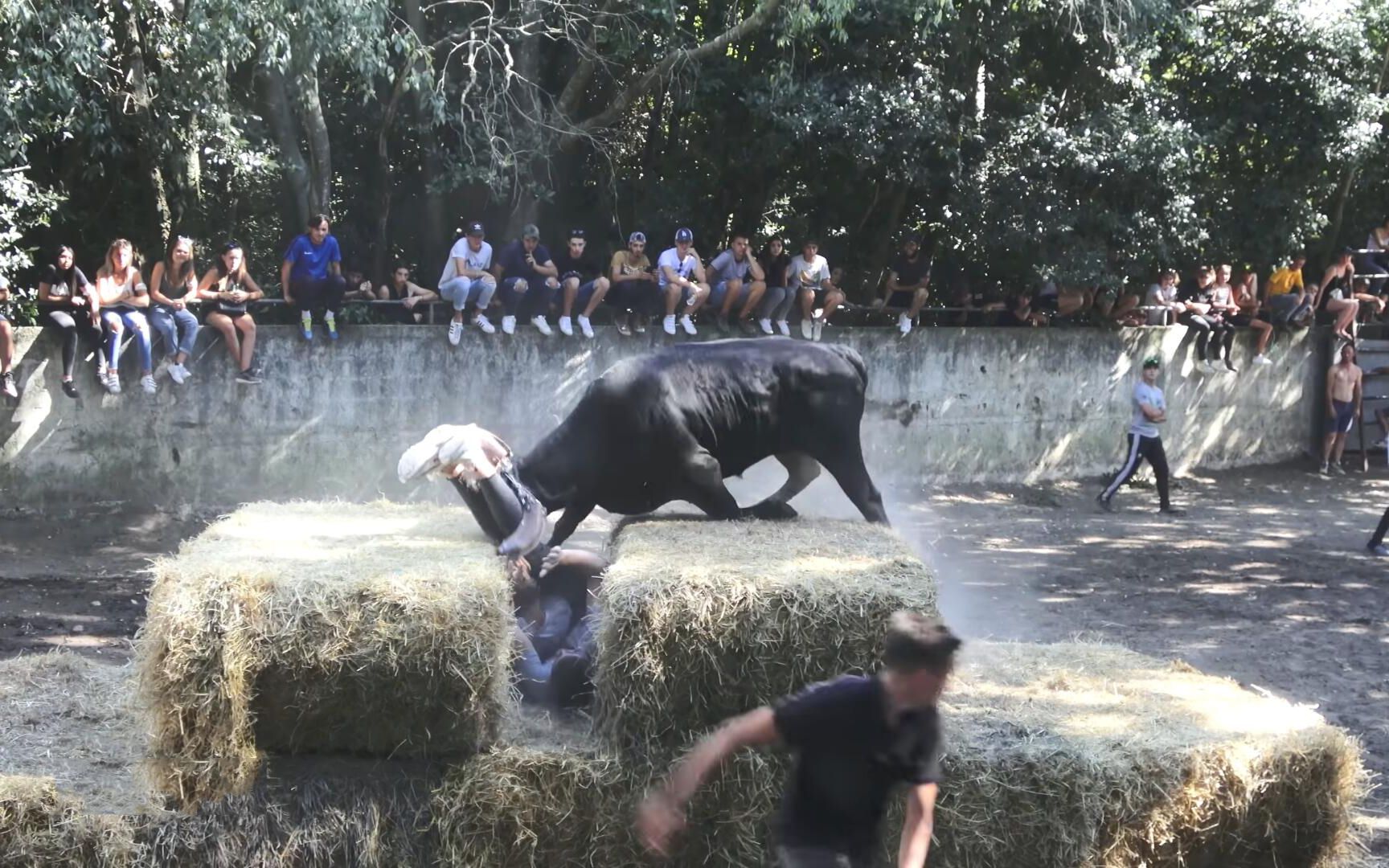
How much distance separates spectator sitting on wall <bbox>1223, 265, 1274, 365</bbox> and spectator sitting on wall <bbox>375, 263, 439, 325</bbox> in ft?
36.8

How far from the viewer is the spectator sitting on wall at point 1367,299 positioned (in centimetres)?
1966

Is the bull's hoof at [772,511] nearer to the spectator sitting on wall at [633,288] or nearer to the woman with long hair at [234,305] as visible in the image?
the woman with long hair at [234,305]

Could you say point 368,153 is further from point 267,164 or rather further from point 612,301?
point 612,301

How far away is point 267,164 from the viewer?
1403 centimetres

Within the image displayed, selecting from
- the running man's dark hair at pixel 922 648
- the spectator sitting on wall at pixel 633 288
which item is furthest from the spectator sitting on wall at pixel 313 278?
the running man's dark hair at pixel 922 648

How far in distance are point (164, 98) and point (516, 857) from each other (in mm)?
10836

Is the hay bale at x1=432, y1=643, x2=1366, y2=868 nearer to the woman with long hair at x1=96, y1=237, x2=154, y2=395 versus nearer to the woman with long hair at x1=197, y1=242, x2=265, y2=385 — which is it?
the woman with long hair at x1=96, y1=237, x2=154, y2=395

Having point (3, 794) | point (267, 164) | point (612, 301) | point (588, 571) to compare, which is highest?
point (267, 164)

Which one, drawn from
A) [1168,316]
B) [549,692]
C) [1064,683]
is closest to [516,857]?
[549,692]

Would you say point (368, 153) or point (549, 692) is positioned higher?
point (368, 153)

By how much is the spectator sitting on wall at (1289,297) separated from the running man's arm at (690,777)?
57.0 ft

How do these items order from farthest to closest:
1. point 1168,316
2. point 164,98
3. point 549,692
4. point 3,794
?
point 1168,316, point 164,98, point 549,692, point 3,794

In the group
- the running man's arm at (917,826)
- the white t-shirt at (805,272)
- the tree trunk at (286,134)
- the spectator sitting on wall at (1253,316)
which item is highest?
the tree trunk at (286,134)

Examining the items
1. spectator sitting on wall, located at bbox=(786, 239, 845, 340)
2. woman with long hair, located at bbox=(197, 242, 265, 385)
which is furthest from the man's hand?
spectator sitting on wall, located at bbox=(786, 239, 845, 340)
